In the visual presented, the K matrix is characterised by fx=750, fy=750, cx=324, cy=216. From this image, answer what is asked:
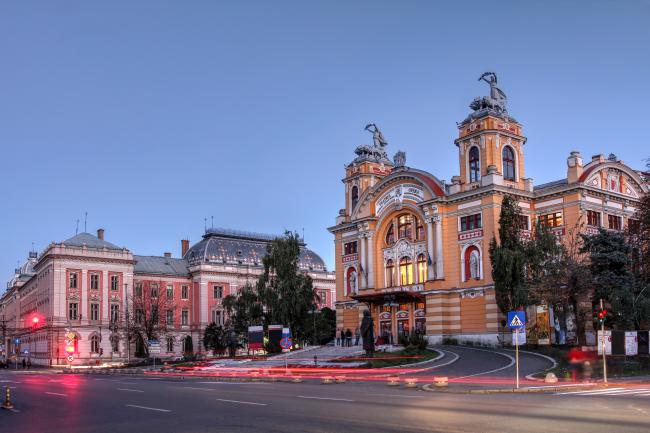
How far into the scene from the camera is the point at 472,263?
5941 cm

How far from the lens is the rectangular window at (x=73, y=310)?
9312 centimetres

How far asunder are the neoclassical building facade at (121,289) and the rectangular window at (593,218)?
3993cm

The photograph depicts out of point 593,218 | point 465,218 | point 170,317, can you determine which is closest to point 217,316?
point 170,317

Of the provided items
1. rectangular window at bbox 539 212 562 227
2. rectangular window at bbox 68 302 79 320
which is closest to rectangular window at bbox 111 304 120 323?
rectangular window at bbox 68 302 79 320

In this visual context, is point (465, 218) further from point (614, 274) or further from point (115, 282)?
point (115, 282)

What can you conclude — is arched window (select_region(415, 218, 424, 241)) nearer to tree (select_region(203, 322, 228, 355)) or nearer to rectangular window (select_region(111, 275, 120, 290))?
tree (select_region(203, 322, 228, 355))

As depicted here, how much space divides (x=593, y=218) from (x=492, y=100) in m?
12.4

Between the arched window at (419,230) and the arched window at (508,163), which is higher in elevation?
the arched window at (508,163)

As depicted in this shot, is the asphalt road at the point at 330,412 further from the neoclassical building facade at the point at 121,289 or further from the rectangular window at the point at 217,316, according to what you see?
the rectangular window at the point at 217,316

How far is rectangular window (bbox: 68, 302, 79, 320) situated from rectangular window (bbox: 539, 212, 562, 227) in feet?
197

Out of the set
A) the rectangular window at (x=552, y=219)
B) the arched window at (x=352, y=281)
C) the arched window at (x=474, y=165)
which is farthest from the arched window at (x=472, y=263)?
the arched window at (x=352, y=281)

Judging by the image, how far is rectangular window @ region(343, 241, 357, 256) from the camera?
72875mm

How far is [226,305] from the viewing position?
78000mm

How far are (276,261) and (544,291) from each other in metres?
30.6
